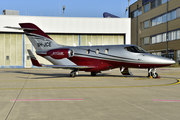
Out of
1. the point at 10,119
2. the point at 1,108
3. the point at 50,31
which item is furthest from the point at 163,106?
the point at 50,31

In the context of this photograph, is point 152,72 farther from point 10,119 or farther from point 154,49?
point 154,49

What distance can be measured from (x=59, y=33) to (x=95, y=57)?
2746 cm

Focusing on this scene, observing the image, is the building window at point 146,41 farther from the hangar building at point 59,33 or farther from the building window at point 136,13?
the hangar building at point 59,33

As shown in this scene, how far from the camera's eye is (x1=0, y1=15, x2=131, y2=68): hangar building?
149ft

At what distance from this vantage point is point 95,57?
21422 mm

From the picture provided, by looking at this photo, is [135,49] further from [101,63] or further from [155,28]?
[155,28]

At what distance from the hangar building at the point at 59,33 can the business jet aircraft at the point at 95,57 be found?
74.3ft

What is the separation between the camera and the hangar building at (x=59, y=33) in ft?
149

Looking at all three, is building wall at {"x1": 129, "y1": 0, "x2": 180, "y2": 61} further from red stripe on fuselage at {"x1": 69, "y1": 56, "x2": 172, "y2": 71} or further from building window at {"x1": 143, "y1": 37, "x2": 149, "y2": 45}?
red stripe on fuselage at {"x1": 69, "y1": 56, "x2": 172, "y2": 71}

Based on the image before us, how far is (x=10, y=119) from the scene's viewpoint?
594cm

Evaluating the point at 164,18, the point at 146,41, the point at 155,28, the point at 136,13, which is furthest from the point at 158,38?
the point at 136,13

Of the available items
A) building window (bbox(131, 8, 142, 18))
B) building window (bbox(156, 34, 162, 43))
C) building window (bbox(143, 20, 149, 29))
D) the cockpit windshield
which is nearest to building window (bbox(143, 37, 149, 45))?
building window (bbox(143, 20, 149, 29))

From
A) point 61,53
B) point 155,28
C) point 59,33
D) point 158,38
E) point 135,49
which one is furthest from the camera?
point 155,28

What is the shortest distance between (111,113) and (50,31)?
41.3 meters
